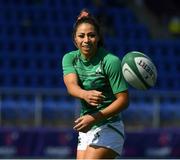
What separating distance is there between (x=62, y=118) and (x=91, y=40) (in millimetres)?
8401

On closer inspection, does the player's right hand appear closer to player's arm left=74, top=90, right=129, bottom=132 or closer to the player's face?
player's arm left=74, top=90, right=129, bottom=132

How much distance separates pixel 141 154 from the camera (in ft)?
47.0

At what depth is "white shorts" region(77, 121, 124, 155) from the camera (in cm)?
598

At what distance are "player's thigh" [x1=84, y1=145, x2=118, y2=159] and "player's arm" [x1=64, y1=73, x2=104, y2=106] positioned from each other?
1.46 feet

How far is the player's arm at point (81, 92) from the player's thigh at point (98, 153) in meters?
0.44

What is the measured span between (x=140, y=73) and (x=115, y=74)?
0.40 meters

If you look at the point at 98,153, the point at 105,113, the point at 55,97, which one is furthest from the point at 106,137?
the point at 55,97

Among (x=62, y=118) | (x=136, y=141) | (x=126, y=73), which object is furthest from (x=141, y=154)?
(x=126, y=73)

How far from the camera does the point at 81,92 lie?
585 centimetres

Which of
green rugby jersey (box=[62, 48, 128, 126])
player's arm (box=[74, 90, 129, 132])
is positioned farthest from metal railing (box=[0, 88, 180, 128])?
player's arm (box=[74, 90, 129, 132])

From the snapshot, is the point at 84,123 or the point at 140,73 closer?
the point at 84,123

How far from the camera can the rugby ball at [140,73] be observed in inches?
244

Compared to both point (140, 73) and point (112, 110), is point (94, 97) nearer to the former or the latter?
point (112, 110)

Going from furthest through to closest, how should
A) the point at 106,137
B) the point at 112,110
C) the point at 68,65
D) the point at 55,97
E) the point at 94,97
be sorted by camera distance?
the point at 55,97 < the point at 68,65 < the point at 106,137 < the point at 112,110 < the point at 94,97
